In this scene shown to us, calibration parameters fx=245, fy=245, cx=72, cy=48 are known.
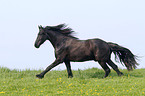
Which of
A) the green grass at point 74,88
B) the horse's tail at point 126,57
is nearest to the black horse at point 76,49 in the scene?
the horse's tail at point 126,57

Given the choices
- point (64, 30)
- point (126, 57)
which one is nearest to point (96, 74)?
point (126, 57)

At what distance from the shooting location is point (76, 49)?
34.3 feet

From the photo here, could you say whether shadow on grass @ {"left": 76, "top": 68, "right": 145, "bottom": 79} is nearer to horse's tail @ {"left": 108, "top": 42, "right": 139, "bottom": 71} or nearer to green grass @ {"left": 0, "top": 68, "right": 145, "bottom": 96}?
horse's tail @ {"left": 108, "top": 42, "right": 139, "bottom": 71}

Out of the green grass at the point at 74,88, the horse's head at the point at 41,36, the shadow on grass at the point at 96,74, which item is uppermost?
the horse's head at the point at 41,36

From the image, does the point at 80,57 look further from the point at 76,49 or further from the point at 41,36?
the point at 41,36

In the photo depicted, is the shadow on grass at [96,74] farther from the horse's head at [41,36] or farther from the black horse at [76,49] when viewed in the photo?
the horse's head at [41,36]

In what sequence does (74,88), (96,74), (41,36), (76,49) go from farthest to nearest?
(96,74) < (41,36) < (76,49) < (74,88)

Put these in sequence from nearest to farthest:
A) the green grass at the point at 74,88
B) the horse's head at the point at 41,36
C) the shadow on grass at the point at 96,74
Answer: the green grass at the point at 74,88 < the horse's head at the point at 41,36 < the shadow on grass at the point at 96,74

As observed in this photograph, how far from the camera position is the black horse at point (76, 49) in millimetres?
10398

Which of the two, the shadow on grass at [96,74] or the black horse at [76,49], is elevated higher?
the black horse at [76,49]

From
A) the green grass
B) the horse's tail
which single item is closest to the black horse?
the horse's tail

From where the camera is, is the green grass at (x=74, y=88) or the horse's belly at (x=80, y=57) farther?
the horse's belly at (x=80, y=57)

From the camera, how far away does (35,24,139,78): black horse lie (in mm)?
10398

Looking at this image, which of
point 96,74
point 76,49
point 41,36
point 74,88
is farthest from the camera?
point 96,74
